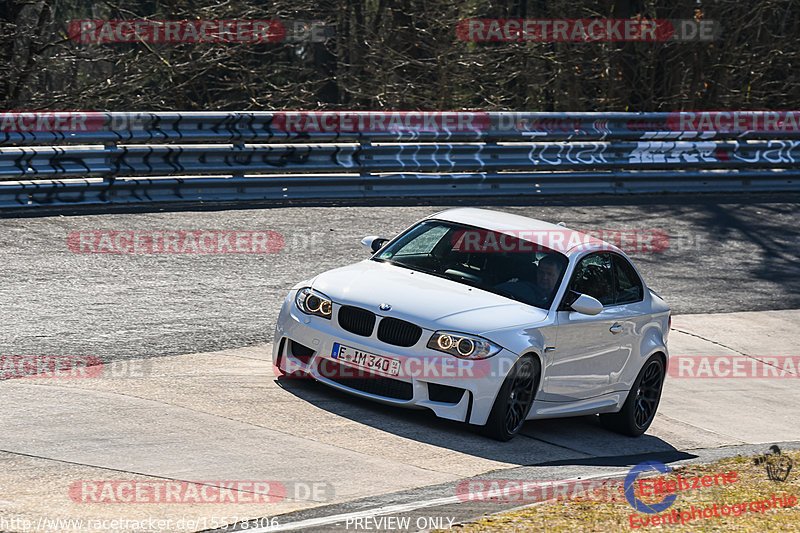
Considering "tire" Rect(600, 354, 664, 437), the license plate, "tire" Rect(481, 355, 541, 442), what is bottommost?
"tire" Rect(600, 354, 664, 437)

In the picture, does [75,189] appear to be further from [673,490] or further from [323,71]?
[323,71]

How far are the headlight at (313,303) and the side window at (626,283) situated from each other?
Answer: 257 cm

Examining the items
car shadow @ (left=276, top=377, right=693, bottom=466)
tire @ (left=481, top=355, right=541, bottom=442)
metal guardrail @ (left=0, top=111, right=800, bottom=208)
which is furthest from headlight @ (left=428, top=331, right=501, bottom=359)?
metal guardrail @ (left=0, top=111, right=800, bottom=208)

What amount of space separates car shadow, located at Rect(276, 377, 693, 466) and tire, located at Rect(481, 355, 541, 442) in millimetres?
99

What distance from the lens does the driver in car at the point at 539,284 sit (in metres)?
8.50

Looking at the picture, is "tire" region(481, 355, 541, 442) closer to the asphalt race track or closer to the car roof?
the asphalt race track

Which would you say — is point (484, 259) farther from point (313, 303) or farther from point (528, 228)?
point (313, 303)

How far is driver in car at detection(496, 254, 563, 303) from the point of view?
8500 mm

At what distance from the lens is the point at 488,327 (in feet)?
25.7

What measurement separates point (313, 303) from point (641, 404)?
3080 millimetres

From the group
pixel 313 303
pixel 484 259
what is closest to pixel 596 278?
pixel 484 259

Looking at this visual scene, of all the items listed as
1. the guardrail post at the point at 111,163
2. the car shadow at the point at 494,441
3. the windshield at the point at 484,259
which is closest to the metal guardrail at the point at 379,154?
the guardrail post at the point at 111,163

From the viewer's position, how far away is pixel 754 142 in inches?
780

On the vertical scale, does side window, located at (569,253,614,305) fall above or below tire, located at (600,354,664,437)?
above
